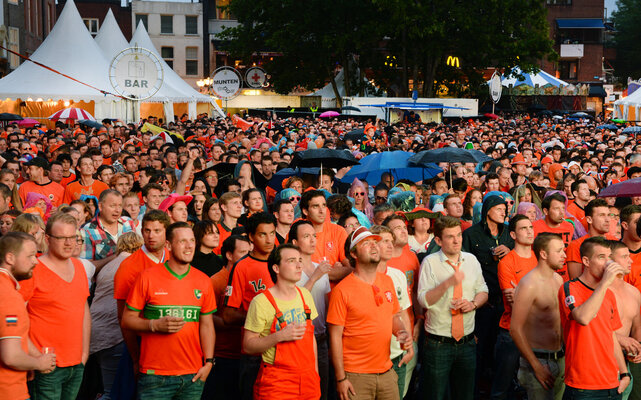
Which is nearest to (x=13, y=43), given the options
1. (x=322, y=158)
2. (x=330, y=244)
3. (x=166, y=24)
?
(x=166, y=24)

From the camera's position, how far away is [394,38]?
43.6 meters

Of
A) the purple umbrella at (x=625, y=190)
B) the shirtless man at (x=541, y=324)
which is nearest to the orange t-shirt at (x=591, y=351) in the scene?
the shirtless man at (x=541, y=324)

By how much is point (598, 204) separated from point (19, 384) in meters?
4.99

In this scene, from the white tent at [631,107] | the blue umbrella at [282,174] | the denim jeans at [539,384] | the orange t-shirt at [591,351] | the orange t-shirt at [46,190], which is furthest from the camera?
the white tent at [631,107]

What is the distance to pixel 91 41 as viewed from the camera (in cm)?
3150

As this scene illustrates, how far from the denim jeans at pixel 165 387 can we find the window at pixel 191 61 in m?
61.9

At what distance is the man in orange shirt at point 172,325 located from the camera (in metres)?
5.16

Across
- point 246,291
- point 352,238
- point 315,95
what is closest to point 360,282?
point 352,238

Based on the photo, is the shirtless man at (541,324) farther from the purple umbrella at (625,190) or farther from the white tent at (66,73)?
the white tent at (66,73)

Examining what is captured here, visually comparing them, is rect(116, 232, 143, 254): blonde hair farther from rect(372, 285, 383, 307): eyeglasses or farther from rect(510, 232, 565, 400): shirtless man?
rect(510, 232, 565, 400): shirtless man

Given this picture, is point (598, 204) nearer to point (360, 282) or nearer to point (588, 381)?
point (588, 381)

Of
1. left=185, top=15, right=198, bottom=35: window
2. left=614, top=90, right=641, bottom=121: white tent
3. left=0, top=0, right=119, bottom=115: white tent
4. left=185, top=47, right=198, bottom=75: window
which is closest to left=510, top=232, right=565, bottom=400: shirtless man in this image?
left=0, top=0, right=119, bottom=115: white tent

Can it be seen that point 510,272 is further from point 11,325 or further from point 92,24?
point 92,24

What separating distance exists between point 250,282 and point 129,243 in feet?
4.24
